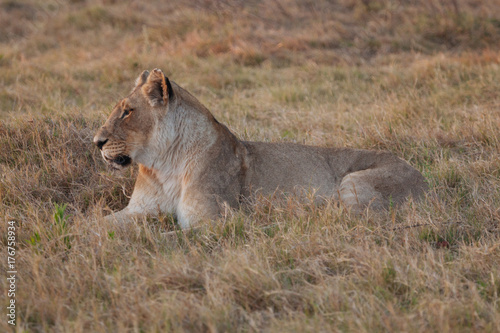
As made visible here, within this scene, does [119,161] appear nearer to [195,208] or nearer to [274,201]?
[195,208]

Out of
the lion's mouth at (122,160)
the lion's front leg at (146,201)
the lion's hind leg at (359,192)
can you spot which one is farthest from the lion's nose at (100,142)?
the lion's hind leg at (359,192)

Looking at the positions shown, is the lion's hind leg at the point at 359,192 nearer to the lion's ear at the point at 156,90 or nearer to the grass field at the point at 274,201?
the grass field at the point at 274,201

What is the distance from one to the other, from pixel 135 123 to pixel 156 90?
0.92 feet

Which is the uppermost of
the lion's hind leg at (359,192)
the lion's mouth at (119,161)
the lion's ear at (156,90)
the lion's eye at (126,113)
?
the lion's ear at (156,90)

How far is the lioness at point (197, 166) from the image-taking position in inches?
165

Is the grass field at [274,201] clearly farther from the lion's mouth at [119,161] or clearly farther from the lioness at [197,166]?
the lion's mouth at [119,161]

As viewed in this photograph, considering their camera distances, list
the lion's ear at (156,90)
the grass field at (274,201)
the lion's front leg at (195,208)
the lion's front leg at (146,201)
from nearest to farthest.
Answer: the grass field at (274,201)
the lion's front leg at (195,208)
the lion's ear at (156,90)
the lion's front leg at (146,201)

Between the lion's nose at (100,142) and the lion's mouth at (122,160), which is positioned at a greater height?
the lion's nose at (100,142)

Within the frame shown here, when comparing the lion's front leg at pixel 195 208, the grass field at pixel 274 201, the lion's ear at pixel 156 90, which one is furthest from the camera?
the lion's ear at pixel 156 90

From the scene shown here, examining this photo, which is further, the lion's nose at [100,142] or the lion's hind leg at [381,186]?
the lion's hind leg at [381,186]

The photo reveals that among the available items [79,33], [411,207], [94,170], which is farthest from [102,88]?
[411,207]

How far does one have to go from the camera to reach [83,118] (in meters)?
6.06

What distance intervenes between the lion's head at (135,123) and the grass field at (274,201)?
45 cm

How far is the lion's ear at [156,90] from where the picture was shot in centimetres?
418
